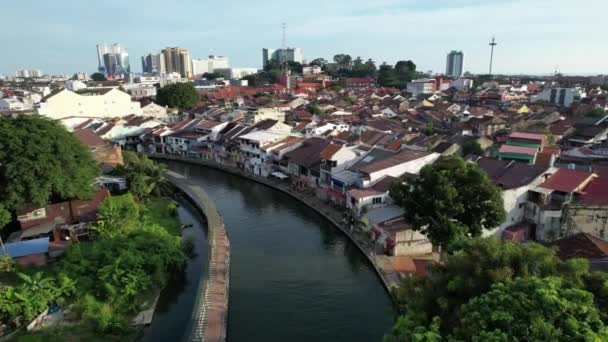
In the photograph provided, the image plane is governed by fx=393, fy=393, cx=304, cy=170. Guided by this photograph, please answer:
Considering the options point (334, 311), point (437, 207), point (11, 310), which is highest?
point (437, 207)

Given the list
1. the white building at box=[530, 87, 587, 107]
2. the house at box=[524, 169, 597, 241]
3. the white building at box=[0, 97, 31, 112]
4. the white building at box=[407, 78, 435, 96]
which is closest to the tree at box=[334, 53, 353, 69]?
the white building at box=[407, 78, 435, 96]

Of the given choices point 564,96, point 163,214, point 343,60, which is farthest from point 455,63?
point 163,214

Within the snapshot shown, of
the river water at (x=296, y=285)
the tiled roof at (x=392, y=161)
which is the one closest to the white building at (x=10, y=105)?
the river water at (x=296, y=285)

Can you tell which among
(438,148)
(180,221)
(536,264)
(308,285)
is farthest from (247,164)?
(536,264)

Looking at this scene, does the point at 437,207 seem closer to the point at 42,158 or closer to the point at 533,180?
the point at 533,180

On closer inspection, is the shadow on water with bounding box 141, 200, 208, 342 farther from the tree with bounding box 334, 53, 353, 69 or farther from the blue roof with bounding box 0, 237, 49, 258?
the tree with bounding box 334, 53, 353, 69

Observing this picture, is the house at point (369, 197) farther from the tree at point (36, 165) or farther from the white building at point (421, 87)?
the white building at point (421, 87)
